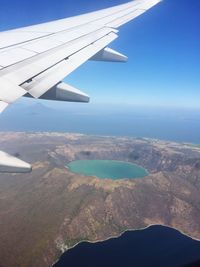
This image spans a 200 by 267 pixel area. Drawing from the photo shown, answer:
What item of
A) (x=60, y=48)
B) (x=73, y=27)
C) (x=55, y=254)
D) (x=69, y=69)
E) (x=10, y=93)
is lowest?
(x=55, y=254)

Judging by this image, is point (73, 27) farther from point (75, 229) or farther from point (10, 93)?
point (75, 229)

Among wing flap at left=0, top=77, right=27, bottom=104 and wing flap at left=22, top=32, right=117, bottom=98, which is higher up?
wing flap at left=22, top=32, right=117, bottom=98

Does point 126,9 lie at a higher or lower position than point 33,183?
higher

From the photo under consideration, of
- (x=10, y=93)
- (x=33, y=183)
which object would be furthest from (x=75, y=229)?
(x=10, y=93)

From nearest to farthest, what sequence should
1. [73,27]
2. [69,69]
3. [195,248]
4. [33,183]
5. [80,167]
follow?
[69,69] → [73,27] → [195,248] → [33,183] → [80,167]

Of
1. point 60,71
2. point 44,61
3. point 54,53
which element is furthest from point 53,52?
point 60,71

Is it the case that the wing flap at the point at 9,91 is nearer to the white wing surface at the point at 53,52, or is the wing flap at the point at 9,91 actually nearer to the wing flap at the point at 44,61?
the white wing surface at the point at 53,52

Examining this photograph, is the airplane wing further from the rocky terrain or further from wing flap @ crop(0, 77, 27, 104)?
the rocky terrain

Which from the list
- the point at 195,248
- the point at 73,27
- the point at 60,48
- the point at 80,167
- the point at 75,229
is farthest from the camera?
the point at 80,167

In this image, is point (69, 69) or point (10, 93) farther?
point (69, 69)

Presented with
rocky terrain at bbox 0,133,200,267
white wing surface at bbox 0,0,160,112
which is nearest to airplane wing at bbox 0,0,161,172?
white wing surface at bbox 0,0,160,112
